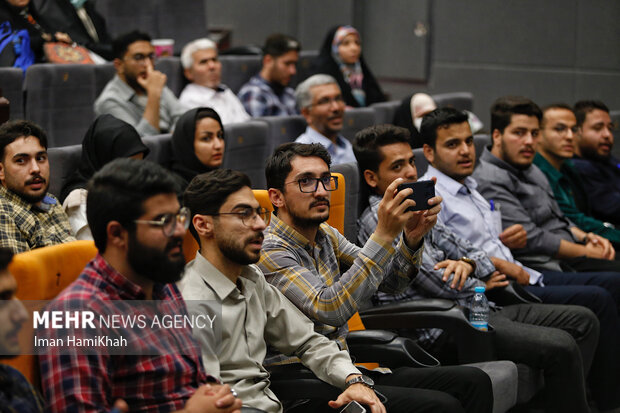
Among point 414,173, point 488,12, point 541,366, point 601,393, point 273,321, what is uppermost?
point 488,12

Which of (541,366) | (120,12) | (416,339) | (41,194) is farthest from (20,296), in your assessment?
(120,12)

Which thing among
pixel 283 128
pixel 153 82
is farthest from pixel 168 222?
pixel 153 82

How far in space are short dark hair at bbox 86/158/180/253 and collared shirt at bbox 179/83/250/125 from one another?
2904 mm

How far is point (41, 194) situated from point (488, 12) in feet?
14.1

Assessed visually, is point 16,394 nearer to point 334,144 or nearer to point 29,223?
point 29,223

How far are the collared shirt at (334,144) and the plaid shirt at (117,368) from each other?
226 centimetres

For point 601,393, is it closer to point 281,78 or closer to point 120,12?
point 281,78

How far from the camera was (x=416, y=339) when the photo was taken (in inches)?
101

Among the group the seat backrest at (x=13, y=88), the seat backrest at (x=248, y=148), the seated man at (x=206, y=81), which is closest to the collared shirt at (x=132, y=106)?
the seated man at (x=206, y=81)

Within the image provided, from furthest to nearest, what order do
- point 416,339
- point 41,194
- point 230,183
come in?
point 416,339 < point 41,194 < point 230,183

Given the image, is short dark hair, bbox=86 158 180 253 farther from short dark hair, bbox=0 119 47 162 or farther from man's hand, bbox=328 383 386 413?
short dark hair, bbox=0 119 47 162

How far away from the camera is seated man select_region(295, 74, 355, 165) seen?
387cm

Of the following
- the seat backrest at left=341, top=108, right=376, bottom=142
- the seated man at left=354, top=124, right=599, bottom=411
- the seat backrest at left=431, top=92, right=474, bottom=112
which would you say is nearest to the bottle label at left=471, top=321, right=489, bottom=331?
the seated man at left=354, top=124, right=599, bottom=411

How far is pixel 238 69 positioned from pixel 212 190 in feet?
10.9
